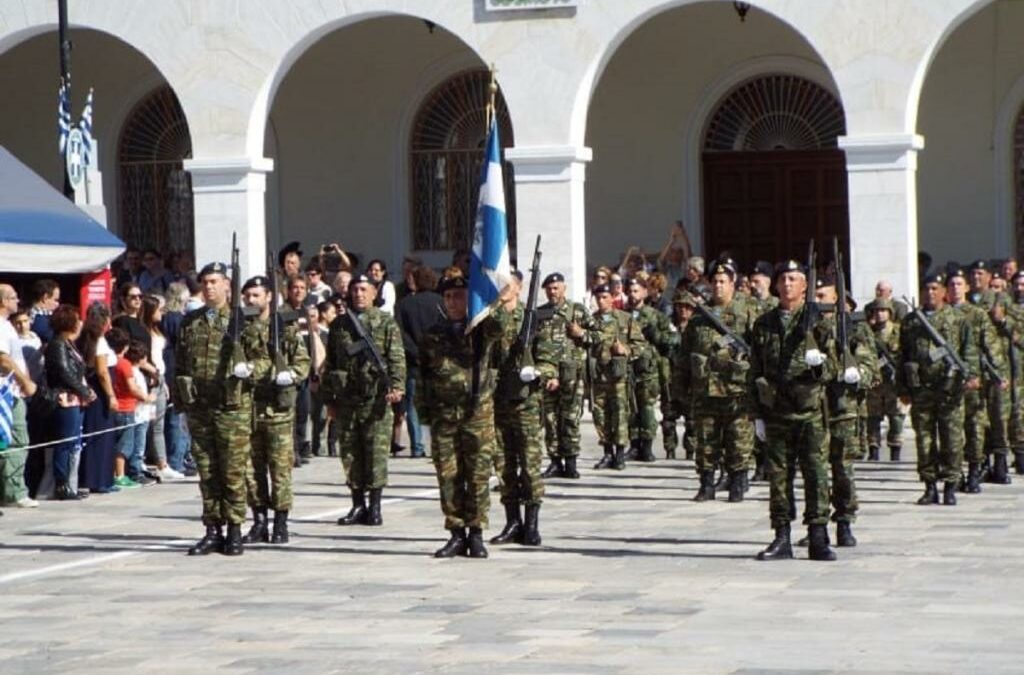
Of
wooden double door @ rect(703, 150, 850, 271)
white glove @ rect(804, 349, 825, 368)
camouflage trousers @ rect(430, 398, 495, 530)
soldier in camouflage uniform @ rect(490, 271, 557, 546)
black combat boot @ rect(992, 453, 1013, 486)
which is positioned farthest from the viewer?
wooden double door @ rect(703, 150, 850, 271)

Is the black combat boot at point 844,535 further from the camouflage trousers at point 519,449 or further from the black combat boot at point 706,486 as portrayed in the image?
the black combat boot at point 706,486

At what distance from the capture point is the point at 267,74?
880 inches

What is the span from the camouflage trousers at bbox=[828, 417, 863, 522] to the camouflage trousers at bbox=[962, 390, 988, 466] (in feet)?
11.1

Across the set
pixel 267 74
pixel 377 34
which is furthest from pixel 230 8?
pixel 377 34

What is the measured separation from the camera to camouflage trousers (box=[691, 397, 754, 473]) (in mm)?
15328

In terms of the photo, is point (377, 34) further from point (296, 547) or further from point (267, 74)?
point (296, 547)

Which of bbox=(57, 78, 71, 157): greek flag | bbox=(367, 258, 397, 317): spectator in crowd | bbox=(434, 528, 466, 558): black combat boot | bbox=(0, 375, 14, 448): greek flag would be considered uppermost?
→ bbox=(57, 78, 71, 157): greek flag

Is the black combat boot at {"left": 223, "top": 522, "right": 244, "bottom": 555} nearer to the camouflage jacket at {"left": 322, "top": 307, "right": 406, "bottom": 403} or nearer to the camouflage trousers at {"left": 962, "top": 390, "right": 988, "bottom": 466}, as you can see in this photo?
the camouflage jacket at {"left": 322, "top": 307, "right": 406, "bottom": 403}

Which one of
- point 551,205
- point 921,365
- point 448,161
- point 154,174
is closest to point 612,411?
point 921,365

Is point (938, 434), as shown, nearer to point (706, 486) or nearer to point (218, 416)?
point (706, 486)

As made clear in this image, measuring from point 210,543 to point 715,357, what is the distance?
4.20 meters

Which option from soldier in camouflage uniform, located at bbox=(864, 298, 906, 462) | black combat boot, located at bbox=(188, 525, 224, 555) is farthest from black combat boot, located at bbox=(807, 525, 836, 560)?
soldier in camouflage uniform, located at bbox=(864, 298, 906, 462)

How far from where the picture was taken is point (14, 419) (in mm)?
15469

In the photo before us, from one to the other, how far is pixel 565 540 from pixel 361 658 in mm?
4202
